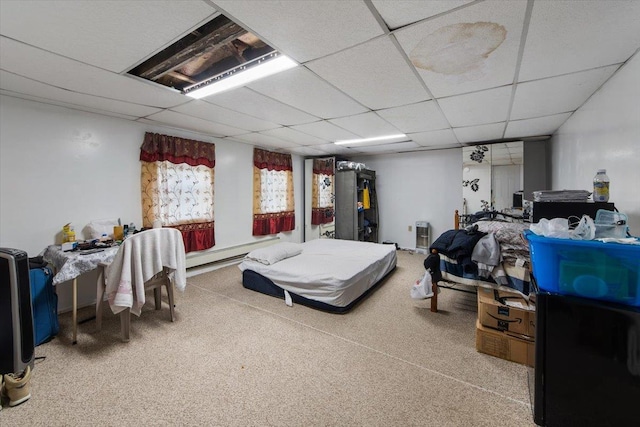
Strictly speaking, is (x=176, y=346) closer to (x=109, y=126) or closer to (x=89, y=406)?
(x=89, y=406)

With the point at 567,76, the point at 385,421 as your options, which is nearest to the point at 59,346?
the point at 385,421

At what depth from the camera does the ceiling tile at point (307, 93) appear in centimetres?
209

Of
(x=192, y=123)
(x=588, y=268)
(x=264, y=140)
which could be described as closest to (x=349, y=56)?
(x=588, y=268)

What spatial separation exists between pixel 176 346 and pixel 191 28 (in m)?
2.40

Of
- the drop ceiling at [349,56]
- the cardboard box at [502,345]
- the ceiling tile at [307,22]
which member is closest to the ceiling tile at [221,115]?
the drop ceiling at [349,56]

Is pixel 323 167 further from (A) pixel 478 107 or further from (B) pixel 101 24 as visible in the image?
(B) pixel 101 24

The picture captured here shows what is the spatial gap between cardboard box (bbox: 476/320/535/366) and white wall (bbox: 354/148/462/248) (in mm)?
3689

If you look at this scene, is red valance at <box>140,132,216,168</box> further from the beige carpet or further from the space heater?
the space heater

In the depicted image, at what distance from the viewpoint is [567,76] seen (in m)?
2.07

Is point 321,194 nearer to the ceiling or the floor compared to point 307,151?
nearer to the floor

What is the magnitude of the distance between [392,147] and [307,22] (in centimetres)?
426

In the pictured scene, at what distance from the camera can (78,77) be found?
209cm

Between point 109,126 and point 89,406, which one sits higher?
point 109,126

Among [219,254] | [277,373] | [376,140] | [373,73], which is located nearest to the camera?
[277,373]
